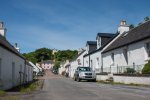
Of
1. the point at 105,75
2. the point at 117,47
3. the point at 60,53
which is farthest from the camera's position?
the point at 60,53

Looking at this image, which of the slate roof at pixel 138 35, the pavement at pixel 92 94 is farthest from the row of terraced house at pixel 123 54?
the pavement at pixel 92 94

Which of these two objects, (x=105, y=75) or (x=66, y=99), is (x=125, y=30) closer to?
(x=105, y=75)

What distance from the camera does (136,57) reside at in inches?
1171

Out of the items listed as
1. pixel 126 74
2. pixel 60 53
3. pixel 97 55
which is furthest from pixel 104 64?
pixel 60 53

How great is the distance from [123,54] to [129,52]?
212cm

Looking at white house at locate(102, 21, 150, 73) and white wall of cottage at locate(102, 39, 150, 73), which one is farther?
white wall of cottage at locate(102, 39, 150, 73)

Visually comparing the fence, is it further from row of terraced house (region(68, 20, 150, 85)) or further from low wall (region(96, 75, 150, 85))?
low wall (region(96, 75, 150, 85))

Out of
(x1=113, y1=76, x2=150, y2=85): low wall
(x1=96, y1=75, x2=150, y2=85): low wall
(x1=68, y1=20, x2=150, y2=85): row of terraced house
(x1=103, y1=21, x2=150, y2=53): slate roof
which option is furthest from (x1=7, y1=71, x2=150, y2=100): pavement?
(x1=103, y1=21, x2=150, y2=53): slate roof

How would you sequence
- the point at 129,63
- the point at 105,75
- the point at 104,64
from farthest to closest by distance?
the point at 104,64 < the point at 105,75 < the point at 129,63

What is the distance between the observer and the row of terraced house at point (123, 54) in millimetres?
27797

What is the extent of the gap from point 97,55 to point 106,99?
34770 mm

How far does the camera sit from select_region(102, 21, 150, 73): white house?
91.7 feet

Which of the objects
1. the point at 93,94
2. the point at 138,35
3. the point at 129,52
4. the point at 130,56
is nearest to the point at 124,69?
the point at 130,56

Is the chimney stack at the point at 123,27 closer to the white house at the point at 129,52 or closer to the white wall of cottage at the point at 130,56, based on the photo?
the white house at the point at 129,52
